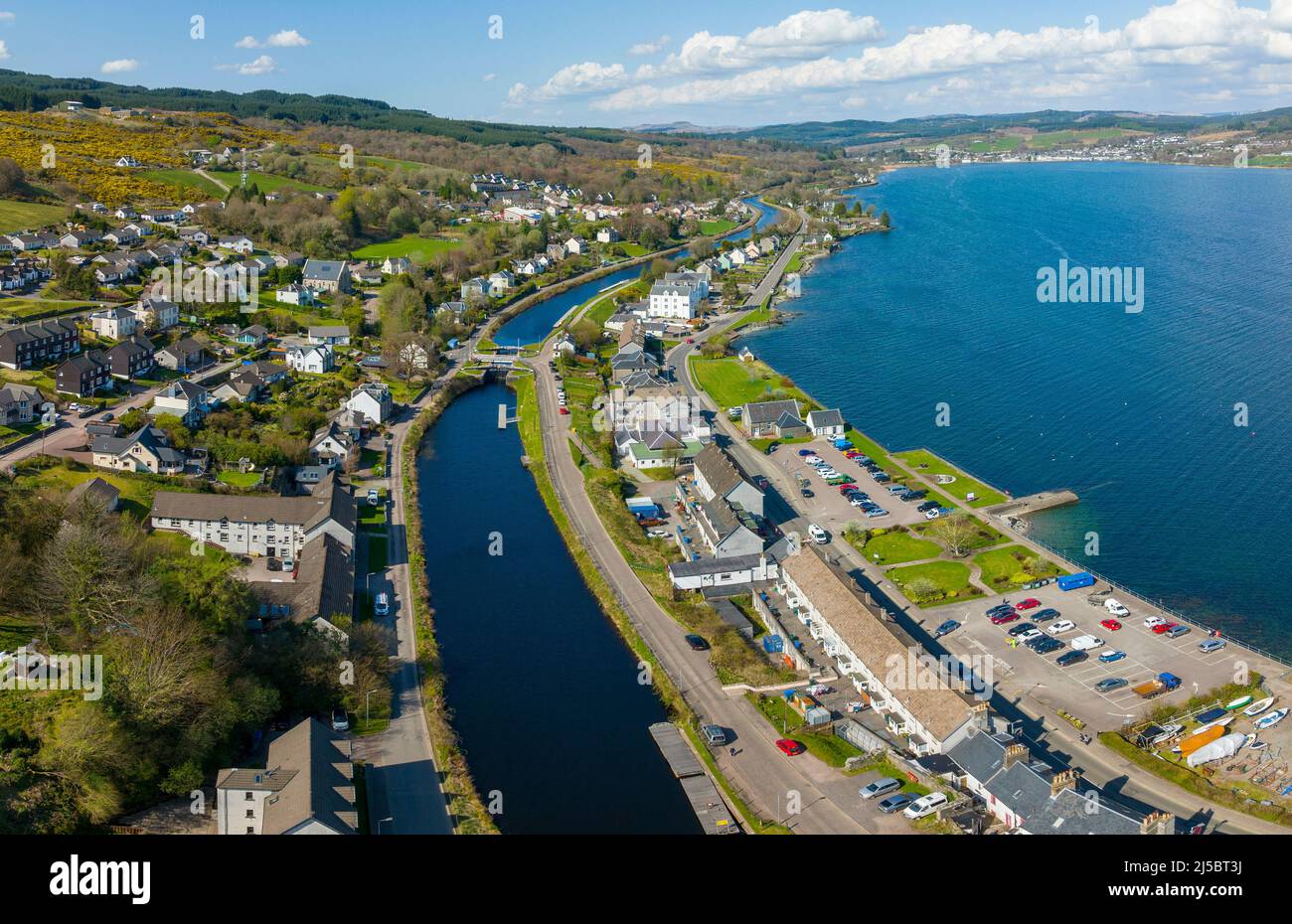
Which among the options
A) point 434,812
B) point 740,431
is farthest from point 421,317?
point 434,812

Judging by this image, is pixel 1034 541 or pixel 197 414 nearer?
pixel 1034 541

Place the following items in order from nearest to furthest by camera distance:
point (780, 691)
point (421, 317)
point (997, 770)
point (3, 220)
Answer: point (997, 770) < point (780, 691) < point (421, 317) < point (3, 220)

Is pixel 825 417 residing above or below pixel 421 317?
below

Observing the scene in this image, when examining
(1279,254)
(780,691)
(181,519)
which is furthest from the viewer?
(1279,254)

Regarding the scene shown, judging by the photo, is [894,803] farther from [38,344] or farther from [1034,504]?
[38,344]

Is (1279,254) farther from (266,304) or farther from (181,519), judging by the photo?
(181,519)

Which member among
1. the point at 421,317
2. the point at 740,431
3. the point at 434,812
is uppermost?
the point at 421,317
